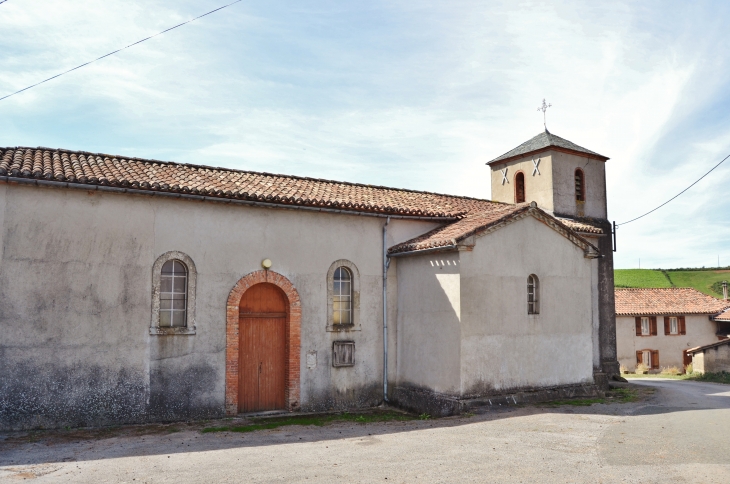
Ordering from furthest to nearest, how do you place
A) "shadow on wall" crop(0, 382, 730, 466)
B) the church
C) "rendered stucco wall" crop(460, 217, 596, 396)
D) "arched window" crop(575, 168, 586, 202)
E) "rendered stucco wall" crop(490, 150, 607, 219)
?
"arched window" crop(575, 168, 586, 202) → "rendered stucco wall" crop(490, 150, 607, 219) → "rendered stucco wall" crop(460, 217, 596, 396) → the church → "shadow on wall" crop(0, 382, 730, 466)

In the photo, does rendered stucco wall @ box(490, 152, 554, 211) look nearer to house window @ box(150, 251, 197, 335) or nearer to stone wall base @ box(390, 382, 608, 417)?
stone wall base @ box(390, 382, 608, 417)

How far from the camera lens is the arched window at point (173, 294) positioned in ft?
38.6

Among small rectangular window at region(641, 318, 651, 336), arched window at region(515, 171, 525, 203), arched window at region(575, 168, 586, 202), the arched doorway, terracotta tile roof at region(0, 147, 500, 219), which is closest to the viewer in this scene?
terracotta tile roof at region(0, 147, 500, 219)

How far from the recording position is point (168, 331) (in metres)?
11.5

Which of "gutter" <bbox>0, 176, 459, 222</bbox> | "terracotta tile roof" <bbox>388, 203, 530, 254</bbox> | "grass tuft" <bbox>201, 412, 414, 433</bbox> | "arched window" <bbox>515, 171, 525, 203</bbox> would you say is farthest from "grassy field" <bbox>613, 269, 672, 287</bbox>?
"grass tuft" <bbox>201, 412, 414, 433</bbox>

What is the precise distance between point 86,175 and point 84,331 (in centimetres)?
315

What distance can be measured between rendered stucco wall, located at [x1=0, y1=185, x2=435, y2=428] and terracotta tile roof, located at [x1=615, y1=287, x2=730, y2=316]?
30.1 meters

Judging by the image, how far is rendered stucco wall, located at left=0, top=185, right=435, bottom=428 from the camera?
34.1 feet

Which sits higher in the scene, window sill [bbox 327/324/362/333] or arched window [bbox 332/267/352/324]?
arched window [bbox 332/267/352/324]

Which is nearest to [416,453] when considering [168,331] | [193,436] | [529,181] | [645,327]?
[193,436]

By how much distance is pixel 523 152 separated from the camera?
20750 millimetres

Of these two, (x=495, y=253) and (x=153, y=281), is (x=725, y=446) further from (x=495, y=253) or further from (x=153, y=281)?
(x=153, y=281)

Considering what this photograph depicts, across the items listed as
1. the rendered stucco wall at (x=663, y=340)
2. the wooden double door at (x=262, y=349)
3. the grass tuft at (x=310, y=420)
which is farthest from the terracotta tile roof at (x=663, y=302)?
the wooden double door at (x=262, y=349)

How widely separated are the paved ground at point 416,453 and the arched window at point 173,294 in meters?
2.43
